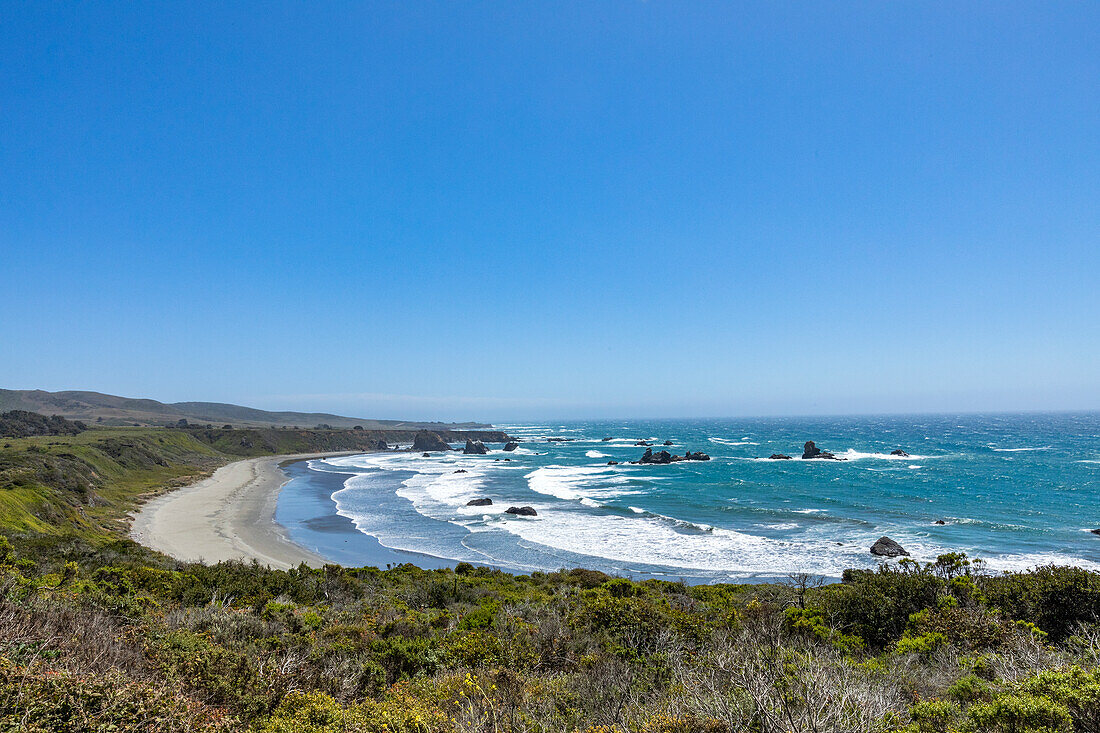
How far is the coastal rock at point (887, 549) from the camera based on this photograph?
2462cm

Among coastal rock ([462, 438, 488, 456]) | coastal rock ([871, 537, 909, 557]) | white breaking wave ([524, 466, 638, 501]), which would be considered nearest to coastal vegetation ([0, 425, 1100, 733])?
coastal rock ([871, 537, 909, 557])

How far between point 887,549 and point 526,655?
2442cm

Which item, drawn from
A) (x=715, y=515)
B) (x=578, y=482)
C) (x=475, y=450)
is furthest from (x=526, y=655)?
(x=475, y=450)

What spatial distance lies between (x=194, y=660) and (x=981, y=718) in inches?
307

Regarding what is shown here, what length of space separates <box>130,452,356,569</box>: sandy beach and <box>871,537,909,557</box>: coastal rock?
2690cm

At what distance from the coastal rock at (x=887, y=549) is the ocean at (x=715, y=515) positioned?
1.53 feet

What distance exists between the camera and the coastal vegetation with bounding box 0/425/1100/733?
4363mm

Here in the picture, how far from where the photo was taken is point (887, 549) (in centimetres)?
2517

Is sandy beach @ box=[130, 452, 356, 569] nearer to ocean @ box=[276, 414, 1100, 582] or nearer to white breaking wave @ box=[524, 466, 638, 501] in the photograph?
ocean @ box=[276, 414, 1100, 582]

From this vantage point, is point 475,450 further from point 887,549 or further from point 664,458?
point 887,549

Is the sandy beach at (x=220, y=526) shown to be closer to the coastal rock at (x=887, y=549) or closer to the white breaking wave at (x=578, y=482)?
the white breaking wave at (x=578, y=482)

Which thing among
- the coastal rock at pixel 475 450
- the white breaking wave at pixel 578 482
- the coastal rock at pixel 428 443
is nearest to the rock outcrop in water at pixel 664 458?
the white breaking wave at pixel 578 482

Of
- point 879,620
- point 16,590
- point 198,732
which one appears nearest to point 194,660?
point 198,732

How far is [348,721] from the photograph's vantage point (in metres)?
4.74
